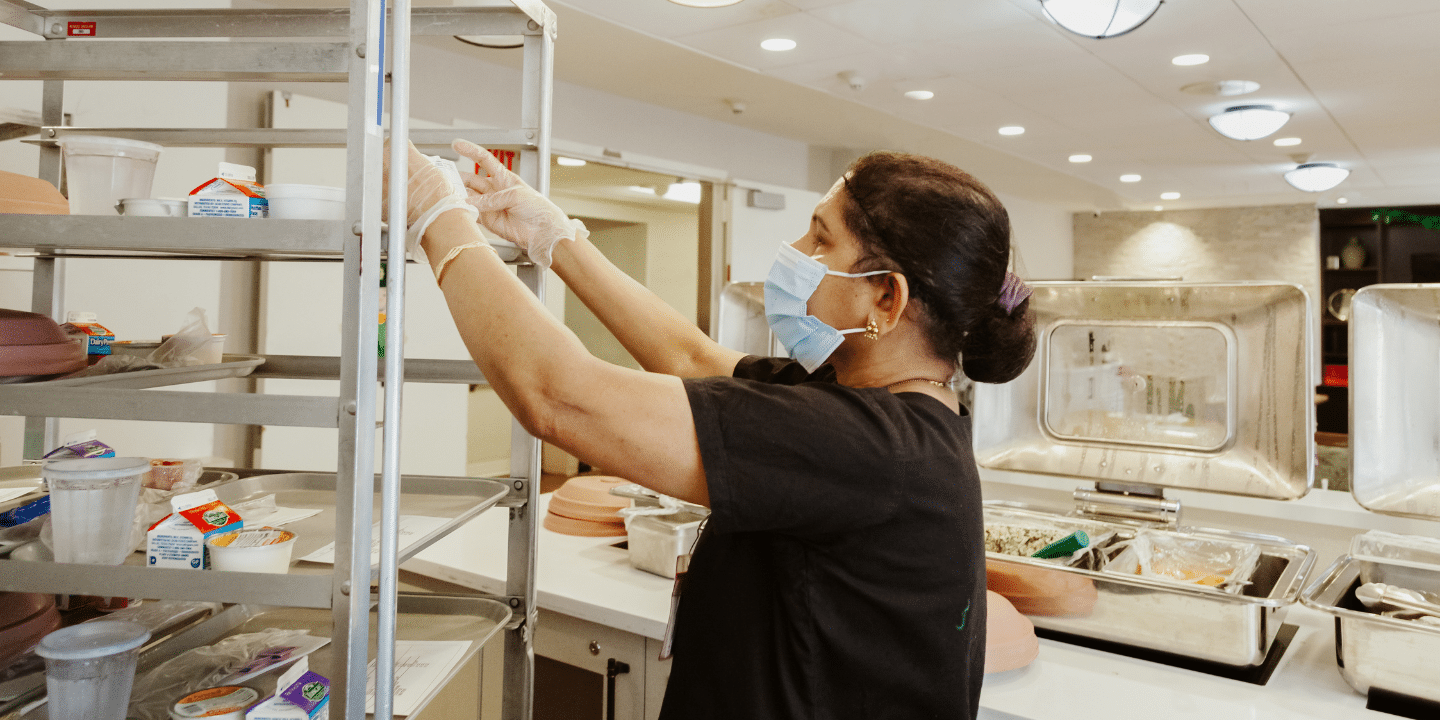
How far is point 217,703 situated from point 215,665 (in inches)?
7.6

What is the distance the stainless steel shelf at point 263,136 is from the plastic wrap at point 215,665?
26.8 inches

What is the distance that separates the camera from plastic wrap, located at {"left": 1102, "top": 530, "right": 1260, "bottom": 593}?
5.34ft

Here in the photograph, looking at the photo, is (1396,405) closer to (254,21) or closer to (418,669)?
(418,669)

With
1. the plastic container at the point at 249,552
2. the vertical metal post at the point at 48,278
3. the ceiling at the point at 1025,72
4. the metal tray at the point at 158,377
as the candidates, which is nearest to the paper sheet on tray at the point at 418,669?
the plastic container at the point at 249,552

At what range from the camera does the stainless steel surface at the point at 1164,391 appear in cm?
181

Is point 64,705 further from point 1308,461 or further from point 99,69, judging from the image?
point 1308,461

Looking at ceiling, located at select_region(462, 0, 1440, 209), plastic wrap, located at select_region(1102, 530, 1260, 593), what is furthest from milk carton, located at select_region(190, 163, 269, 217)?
ceiling, located at select_region(462, 0, 1440, 209)

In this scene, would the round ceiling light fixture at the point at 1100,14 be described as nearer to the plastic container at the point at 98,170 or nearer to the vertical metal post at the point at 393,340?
the vertical metal post at the point at 393,340

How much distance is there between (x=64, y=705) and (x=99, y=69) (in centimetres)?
68

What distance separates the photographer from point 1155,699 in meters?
1.34

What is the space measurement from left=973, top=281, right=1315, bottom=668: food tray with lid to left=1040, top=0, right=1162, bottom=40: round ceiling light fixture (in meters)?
1.40

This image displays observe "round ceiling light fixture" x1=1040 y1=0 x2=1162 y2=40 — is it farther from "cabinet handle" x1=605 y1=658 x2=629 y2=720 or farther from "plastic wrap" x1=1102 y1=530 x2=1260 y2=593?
"cabinet handle" x1=605 y1=658 x2=629 y2=720

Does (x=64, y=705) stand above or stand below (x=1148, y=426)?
below

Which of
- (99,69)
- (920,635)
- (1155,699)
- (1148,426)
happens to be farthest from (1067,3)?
(99,69)
